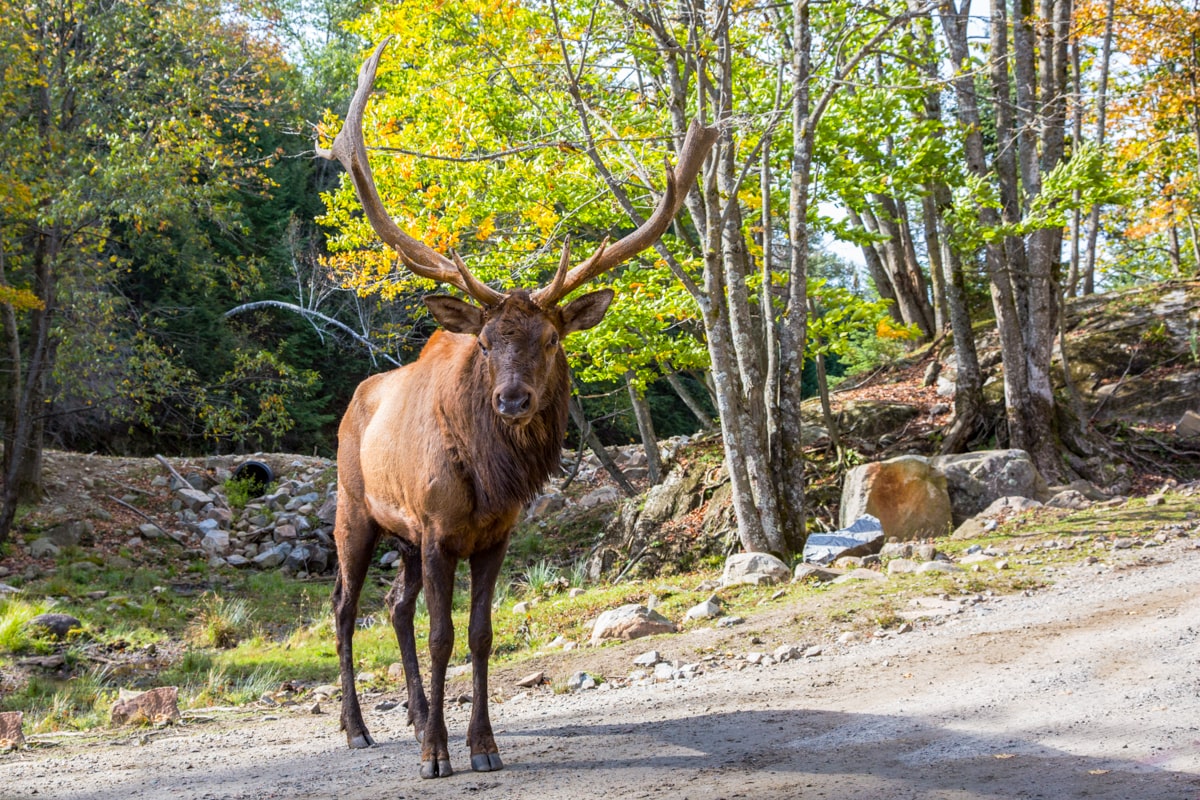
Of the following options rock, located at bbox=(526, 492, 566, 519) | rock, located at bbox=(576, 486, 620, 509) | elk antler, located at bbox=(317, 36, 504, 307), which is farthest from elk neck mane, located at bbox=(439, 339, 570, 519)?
rock, located at bbox=(526, 492, 566, 519)

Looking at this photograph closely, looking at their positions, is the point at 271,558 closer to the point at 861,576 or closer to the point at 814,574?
the point at 814,574

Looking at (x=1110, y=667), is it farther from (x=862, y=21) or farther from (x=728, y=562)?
(x=862, y=21)

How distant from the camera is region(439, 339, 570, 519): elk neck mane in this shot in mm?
5508

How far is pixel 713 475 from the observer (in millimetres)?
14453

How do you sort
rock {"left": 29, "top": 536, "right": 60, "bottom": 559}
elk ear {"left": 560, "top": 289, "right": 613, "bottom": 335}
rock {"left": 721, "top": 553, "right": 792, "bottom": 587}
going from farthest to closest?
rock {"left": 29, "top": 536, "right": 60, "bottom": 559}, rock {"left": 721, "top": 553, "right": 792, "bottom": 587}, elk ear {"left": 560, "top": 289, "right": 613, "bottom": 335}

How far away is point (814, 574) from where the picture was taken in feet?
31.9

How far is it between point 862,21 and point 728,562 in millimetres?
7125

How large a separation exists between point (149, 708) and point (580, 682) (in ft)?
9.81

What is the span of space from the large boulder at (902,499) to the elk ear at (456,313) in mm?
7706

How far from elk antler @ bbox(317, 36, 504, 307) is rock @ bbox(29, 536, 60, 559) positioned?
1214 centimetres

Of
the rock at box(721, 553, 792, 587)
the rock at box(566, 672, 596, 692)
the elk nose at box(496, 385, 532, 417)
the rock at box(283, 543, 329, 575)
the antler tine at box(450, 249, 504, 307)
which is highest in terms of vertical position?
the antler tine at box(450, 249, 504, 307)

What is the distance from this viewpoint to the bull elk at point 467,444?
5309mm

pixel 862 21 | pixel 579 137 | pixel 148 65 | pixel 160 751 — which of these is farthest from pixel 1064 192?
pixel 148 65

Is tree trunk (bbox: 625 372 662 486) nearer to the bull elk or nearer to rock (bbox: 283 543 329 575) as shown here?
rock (bbox: 283 543 329 575)
